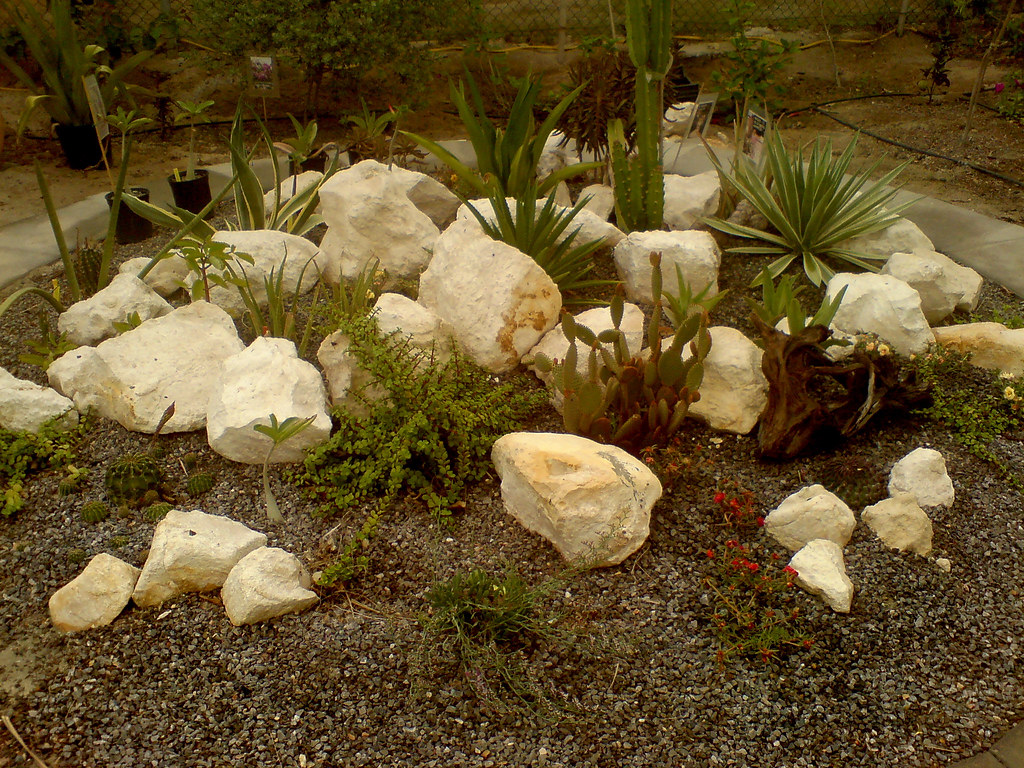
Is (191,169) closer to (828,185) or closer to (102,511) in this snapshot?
(102,511)

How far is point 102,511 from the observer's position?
2863 mm

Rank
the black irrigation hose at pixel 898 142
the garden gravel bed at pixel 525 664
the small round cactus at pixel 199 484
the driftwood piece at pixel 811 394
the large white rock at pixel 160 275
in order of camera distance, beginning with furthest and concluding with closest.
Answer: the black irrigation hose at pixel 898 142 → the large white rock at pixel 160 275 → the driftwood piece at pixel 811 394 → the small round cactus at pixel 199 484 → the garden gravel bed at pixel 525 664

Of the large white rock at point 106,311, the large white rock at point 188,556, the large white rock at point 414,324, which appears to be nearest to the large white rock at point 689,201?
the large white rock at point 414,324

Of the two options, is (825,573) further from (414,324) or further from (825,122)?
(825,122)

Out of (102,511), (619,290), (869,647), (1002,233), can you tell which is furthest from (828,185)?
(102,511)

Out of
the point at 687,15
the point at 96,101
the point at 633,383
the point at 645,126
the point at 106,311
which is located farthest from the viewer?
the point at 687,15

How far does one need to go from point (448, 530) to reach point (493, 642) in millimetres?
555

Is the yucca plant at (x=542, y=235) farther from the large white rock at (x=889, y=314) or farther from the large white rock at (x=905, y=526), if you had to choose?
the large white rock at (x=905, y=526)

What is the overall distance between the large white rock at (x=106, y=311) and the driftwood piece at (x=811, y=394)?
261cm

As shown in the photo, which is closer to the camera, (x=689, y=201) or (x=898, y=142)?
(x=689, y=201)

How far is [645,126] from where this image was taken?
428 centimetres

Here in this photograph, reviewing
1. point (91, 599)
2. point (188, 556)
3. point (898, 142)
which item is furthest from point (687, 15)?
point (91, 599)

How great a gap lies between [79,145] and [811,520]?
561 cm

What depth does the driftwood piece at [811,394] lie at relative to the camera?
309cm
